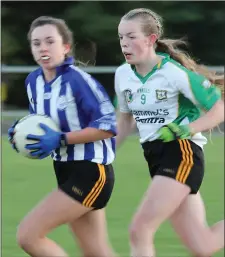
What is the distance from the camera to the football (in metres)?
5.79

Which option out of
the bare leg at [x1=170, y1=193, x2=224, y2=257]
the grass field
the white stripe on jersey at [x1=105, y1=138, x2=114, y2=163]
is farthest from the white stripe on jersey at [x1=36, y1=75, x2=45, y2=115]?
the grass field

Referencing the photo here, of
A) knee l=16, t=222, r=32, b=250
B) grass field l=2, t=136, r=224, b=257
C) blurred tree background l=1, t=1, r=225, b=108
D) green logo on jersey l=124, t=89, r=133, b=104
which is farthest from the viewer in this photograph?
blurred tree background l=1, t=1, r=225, b=108

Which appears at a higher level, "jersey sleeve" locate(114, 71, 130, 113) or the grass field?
"jersey sleeve" locate(114, 71, 130, 113)

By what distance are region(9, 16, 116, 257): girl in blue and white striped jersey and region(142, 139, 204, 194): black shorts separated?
0.83 ft

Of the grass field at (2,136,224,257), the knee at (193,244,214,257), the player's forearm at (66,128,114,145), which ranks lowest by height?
the grass field at (2,136,224,257)

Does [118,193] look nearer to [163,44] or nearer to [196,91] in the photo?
[163,44]

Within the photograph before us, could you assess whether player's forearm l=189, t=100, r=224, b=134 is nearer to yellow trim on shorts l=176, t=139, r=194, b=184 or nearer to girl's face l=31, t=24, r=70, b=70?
yellow trim on shorts l=176, t=139, r=194, b=184

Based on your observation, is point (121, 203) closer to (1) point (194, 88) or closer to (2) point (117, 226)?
(2) point (117, 226)

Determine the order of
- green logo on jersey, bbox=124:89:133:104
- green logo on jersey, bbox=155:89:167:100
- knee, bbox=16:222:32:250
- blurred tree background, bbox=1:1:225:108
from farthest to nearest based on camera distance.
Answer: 1. blurred tree background, bbox=1:1:225:108
2. green logo on jersey, bbox=124:89:133:104
3. green logo on jersey, bbox=155:89:167:100
4. knee, bbox=16:222:32:250

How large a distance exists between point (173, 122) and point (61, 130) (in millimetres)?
637

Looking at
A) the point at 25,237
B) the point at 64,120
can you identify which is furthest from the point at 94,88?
the point at 25,237

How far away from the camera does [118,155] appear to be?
13.6m

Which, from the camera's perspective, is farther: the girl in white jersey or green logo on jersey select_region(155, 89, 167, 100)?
green logo on jersey select_region(155, 89, 167, 100)

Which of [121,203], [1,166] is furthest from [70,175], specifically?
[1,166]
